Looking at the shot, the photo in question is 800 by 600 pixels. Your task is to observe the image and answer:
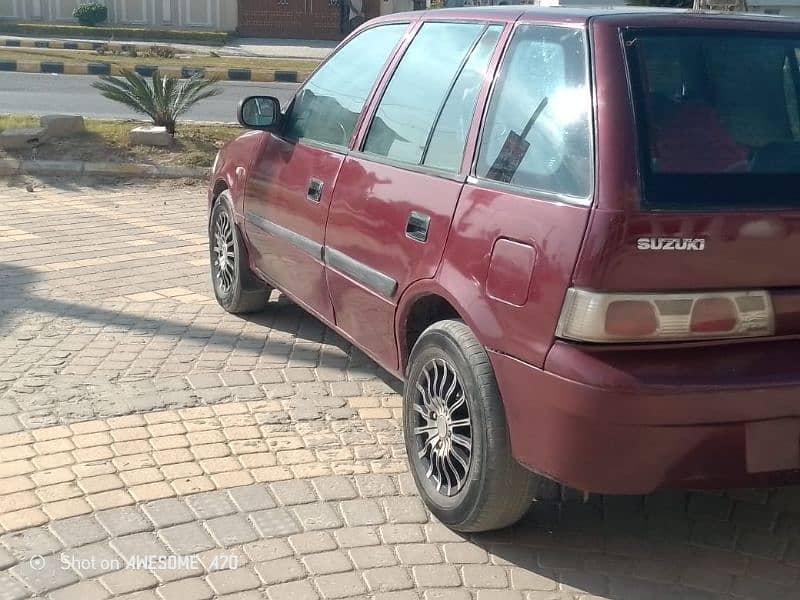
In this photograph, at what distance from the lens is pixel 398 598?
335cm

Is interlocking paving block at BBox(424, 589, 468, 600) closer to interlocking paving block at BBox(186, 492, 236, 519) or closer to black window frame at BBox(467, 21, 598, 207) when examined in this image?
interlocking paving block at BBox(186, 492, 236, 519)

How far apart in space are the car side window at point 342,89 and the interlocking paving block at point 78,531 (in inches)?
82.1

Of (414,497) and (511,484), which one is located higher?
(511,484)

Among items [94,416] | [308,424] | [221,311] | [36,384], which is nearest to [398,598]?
[308,424]

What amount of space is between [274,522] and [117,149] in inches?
314

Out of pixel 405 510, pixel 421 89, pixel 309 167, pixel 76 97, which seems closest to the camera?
pixel 405 510

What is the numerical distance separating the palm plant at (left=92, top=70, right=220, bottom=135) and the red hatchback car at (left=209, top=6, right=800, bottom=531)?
7.53m

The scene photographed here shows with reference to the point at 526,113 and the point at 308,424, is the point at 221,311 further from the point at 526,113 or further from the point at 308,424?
the point at 526,113

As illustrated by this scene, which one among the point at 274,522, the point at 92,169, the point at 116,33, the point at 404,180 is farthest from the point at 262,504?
the point at 116,33

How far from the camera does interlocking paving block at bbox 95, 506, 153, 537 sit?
3693mm

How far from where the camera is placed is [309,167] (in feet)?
16.6

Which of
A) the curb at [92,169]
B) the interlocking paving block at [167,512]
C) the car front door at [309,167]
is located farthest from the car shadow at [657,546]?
the curb at [92,169]

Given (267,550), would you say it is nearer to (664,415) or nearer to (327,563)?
(327,563)

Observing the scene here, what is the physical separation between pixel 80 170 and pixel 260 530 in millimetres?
7691
